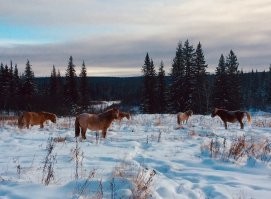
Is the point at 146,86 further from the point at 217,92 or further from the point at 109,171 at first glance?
the point at 109,171

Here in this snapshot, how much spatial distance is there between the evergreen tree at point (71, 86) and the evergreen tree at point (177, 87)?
19.9 metres

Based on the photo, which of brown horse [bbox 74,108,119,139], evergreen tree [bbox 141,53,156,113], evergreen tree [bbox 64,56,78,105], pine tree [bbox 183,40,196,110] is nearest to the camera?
brown horse [bbox 74,108,119,139]

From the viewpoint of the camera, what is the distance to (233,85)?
60.5 metres

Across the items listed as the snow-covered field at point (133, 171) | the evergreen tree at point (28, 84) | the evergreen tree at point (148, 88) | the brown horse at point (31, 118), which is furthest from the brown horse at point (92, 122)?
the evergreen tree at point (28, 84)

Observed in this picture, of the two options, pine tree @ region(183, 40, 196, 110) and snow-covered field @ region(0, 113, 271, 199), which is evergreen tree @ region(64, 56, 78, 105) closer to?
pine tree @ region(183, 40, 196, 110)

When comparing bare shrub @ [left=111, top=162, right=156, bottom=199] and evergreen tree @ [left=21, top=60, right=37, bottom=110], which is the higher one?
evergreen tree @ [left=21, top=60, right=37, bottom=110]

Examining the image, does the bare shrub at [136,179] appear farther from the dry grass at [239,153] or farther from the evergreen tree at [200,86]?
the evergreen tree at [200,86]

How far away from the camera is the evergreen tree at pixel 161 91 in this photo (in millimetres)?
68750

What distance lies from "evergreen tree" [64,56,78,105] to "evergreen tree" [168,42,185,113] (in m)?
19.9

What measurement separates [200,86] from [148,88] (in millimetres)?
11145

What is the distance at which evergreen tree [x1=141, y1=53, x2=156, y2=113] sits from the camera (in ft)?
223

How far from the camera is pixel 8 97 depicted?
66.8 meters

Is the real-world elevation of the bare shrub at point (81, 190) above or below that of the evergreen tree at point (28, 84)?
below

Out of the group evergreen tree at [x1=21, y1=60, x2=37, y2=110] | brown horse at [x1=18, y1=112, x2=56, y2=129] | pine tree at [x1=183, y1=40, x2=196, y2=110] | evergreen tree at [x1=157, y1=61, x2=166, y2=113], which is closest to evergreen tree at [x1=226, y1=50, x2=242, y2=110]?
pine tree at [x1=183, y1=40, x2=196, y2=110]
